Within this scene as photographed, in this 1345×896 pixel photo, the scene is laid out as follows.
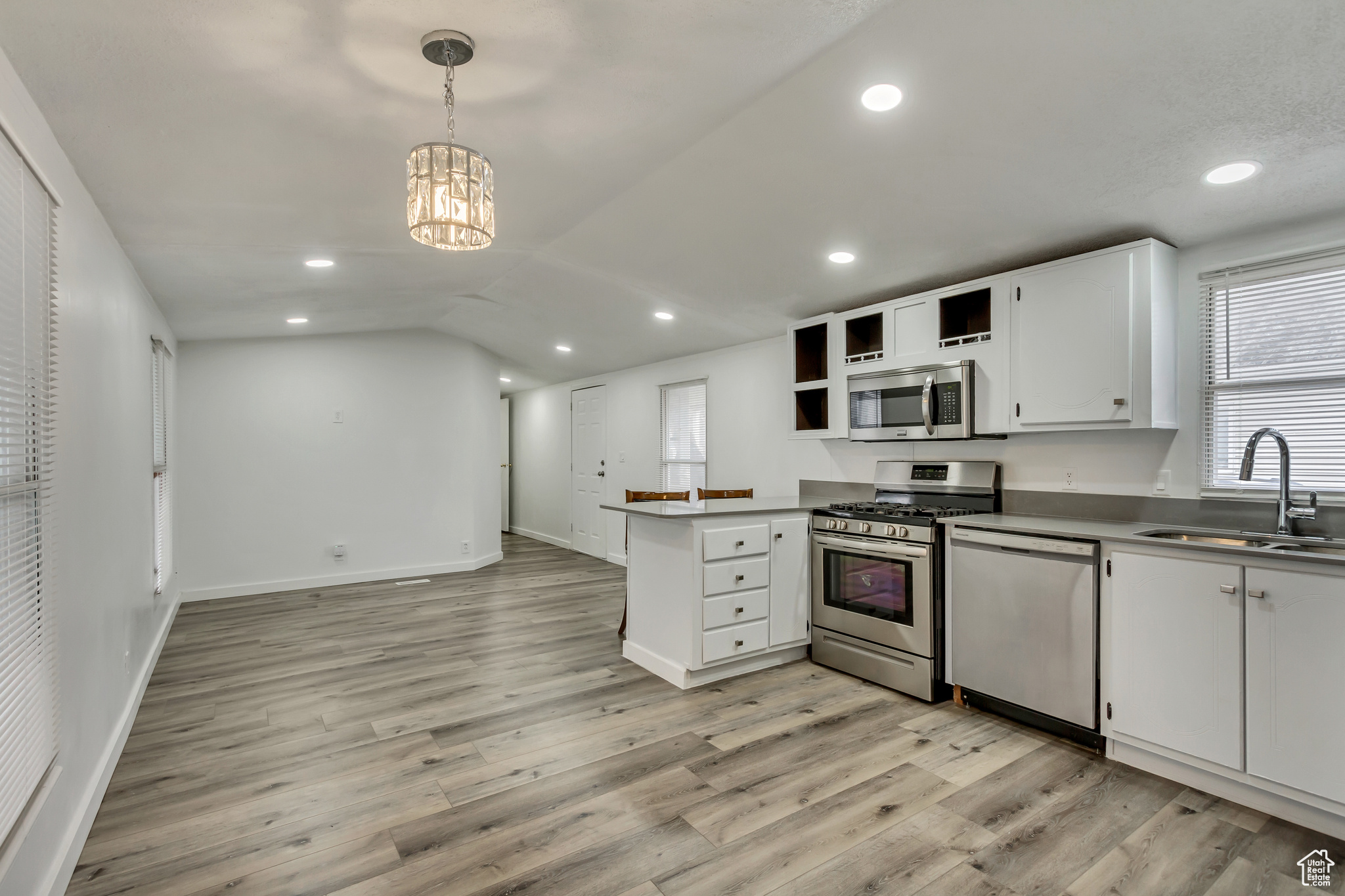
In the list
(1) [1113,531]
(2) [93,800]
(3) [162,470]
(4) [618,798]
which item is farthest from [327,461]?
(1) [1113,531]

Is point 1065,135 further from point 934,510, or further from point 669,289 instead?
point 669,289

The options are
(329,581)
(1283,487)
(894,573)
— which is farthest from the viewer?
(329,581)

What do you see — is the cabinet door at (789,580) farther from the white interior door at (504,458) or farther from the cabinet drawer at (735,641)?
the white interior door at (504,458)

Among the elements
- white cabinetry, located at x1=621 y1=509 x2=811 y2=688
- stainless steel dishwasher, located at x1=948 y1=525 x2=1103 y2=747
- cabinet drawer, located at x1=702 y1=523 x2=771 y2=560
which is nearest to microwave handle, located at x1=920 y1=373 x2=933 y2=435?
stainless steel dishwasher, located at x1=948 y1=525 x2=1103 y2=747

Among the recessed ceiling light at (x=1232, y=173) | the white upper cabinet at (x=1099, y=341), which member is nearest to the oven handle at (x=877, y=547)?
the white upper cabinet at (x=1099, y=341)

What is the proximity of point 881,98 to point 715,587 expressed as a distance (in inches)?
95.3

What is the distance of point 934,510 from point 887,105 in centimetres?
214

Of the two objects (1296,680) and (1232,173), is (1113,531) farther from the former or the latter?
(1232,173)

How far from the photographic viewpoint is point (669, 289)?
457 cm

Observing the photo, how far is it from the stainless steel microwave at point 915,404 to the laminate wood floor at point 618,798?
1.42 metres

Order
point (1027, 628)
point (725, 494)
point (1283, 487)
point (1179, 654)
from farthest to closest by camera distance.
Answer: point (725, 494)
point (1027, 628)
point (1283, 487)
point (1179, 654)

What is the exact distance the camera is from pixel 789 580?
12.9ft

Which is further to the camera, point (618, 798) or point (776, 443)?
point (776, 443)

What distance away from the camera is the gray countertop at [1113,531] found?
2.27 m
